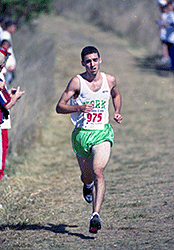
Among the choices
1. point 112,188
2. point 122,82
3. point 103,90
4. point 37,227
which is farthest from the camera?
point 122,82

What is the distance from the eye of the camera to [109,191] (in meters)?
7.14

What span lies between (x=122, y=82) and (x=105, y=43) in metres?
11.2

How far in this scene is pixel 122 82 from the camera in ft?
60.5

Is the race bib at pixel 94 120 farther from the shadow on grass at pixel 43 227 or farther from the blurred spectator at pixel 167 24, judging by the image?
the blurred spectator at pixel 167 24

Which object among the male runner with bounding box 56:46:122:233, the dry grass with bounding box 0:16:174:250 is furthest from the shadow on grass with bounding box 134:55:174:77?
the male runner with bounding box 56:46:122:233

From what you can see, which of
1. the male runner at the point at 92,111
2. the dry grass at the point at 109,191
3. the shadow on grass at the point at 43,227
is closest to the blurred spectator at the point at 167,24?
the dry grass at the point at 109,191

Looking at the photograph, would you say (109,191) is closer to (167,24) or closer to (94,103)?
(94,103)

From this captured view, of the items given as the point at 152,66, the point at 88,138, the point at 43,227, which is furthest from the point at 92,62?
the point at 152,66

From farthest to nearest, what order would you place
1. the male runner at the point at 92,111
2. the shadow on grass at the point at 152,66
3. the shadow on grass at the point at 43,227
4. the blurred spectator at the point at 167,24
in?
the shadow on grass at the point at 152,66, the blurred spectator at the point at 167,24, the shadow on grass at the point at 43,227, the male runner at the point at 92,111

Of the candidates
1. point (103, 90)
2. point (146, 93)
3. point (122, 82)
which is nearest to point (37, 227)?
point (103, 90)

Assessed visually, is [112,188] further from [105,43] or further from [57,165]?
[105,43]

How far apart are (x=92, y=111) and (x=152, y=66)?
1631 centimetres

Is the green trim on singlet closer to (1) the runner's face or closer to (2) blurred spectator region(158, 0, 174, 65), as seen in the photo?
(1) the runner's face

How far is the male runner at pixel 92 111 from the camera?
4824 mm
